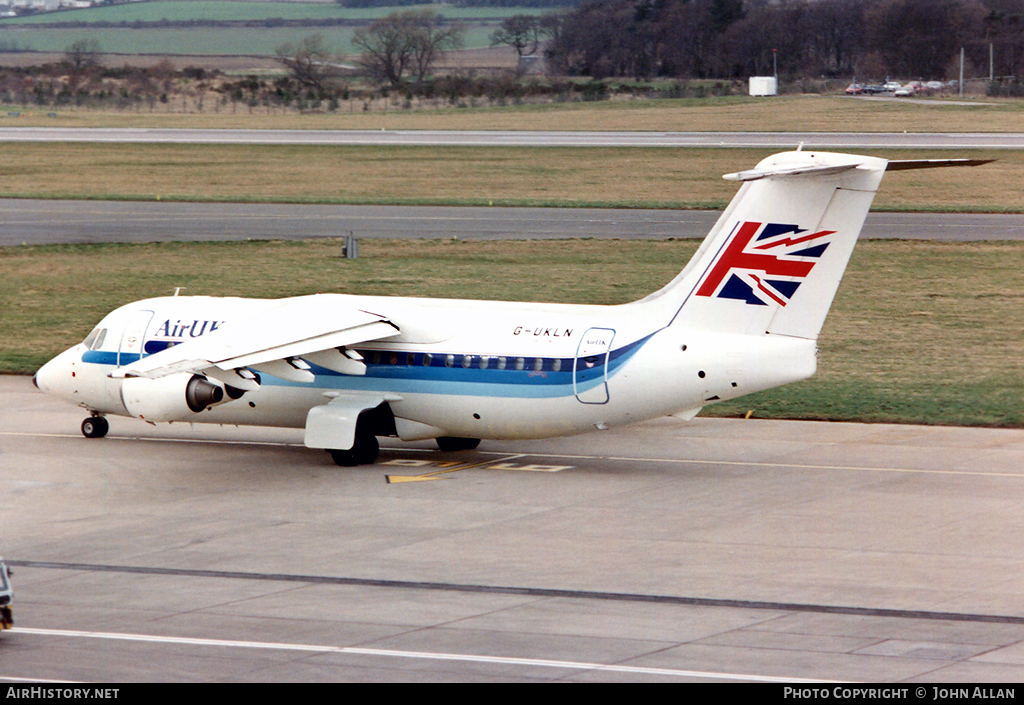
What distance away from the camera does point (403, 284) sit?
49.4 meters

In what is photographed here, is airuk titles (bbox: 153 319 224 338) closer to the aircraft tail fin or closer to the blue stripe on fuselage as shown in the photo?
the blue stripe on fuselage

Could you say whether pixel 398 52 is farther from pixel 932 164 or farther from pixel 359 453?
pixel 932 164

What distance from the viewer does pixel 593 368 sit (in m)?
26.4

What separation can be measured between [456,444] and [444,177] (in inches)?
2224

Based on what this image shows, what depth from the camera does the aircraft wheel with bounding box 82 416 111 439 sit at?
31750mm

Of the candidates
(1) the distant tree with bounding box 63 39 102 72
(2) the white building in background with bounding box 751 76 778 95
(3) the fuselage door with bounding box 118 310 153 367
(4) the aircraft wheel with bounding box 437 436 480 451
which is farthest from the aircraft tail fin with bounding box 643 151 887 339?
(1) the distant tree with bounding box 63 39 102 72

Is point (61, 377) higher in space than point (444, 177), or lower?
lower

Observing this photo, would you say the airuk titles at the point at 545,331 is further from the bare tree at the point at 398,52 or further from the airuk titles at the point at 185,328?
the bare tree at the point at 398,52

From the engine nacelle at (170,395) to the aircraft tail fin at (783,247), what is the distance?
8.75 metres

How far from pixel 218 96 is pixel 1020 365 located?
5068 inches

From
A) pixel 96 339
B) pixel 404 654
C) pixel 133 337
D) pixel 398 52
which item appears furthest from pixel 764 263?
pixel 398 52

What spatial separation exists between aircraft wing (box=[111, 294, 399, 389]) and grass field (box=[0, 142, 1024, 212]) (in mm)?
46777

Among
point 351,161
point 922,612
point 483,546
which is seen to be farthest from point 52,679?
point 351,161

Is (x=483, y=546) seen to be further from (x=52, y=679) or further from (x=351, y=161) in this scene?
(x=351, y=161)
